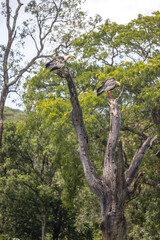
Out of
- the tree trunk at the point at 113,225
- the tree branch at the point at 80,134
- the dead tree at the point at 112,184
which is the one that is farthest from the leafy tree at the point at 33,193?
the tree trunk at the point at 113,225

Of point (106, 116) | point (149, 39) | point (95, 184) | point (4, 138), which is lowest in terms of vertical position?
point (95, 184)

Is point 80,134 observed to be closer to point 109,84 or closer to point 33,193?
point 109,84

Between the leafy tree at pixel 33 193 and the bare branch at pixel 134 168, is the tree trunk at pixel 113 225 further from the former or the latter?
the leafy tree at pixel 33 193

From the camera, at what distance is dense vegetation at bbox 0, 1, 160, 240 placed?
9.52m

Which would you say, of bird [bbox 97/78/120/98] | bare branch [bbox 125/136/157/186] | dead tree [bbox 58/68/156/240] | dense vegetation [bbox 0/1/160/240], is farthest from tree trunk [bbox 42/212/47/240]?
bird [bbox 97/78/120/98]

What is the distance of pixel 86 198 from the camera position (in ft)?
46.7

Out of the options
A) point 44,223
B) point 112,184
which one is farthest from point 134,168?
point 44,223

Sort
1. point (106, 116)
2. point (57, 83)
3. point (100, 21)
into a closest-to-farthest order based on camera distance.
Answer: point (106, 116) → point (57, 83) → point (100, 21)

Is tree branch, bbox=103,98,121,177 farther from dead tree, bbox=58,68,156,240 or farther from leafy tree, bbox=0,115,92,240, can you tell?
leafy tree, bbox=0,115,92,240

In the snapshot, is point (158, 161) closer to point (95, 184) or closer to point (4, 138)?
point (95, 184)

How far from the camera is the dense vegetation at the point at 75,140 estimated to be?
9.52 m

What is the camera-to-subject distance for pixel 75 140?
934cm

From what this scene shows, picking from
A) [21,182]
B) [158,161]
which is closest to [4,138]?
[21,182]

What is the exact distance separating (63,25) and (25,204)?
27.7 feet
